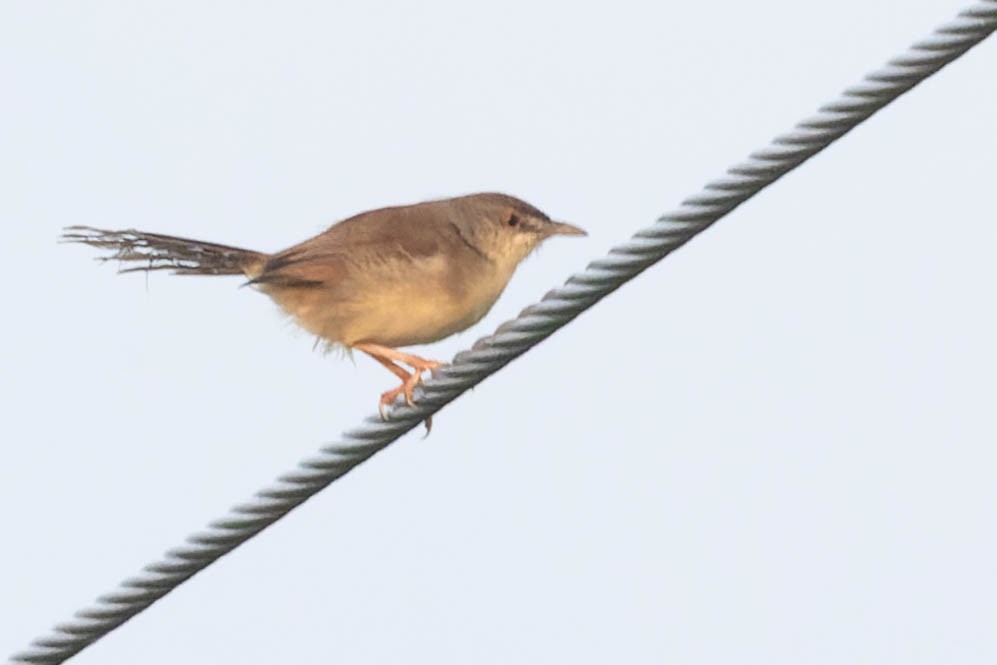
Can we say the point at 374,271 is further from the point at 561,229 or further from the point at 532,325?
the point at 532,325

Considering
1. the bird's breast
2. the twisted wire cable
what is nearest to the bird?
the bird's breast

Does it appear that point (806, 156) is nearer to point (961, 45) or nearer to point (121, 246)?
point (961, 45)

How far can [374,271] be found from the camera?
300 inches

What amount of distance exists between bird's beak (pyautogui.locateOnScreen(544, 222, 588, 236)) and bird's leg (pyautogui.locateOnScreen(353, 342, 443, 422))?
3.69 ft

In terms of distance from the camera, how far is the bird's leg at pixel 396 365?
6.75 meters

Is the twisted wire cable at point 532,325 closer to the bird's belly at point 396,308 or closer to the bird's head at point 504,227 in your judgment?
the bird's belly at point 396,308

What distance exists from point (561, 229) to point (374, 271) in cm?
110

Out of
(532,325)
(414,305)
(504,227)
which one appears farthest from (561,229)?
(532,325)

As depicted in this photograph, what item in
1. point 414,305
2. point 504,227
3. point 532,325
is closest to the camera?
point 532,325

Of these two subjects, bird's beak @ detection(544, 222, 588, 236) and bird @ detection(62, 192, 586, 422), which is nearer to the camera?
bird @ detection(62, 192, 586, 422)

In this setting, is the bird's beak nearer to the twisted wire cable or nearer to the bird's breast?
the bird's breast

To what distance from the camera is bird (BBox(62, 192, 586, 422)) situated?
761cm

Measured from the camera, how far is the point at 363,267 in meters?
7.64

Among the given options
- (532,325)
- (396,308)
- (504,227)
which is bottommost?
(532,325)
